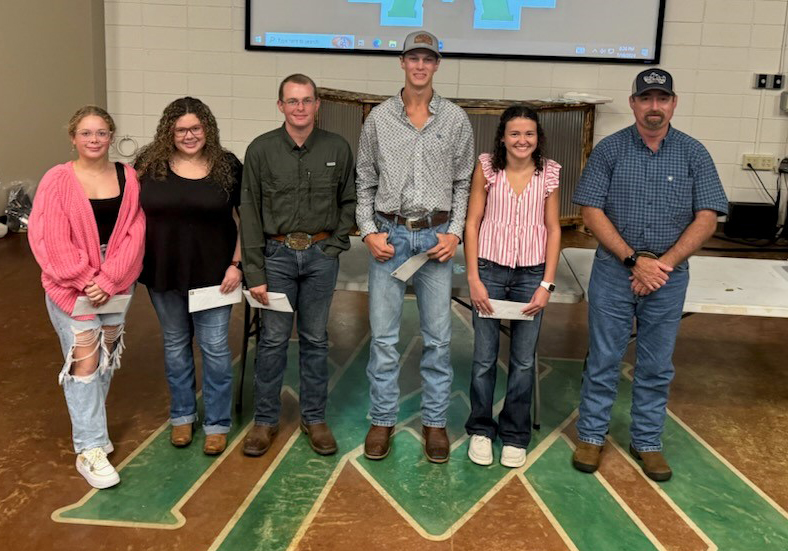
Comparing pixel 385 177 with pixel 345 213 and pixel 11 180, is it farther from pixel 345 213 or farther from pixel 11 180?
pixel 11 180

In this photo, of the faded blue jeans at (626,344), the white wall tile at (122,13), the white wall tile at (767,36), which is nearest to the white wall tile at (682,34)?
the white wall tile at (767,36)

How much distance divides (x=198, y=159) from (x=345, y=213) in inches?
21.6

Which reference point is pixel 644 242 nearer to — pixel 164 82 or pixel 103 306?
Answer: pixel 103 306

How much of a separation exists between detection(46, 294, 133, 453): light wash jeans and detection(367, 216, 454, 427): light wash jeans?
908 mm

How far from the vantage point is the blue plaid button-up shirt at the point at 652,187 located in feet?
8.80

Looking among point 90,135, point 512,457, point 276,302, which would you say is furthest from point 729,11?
point 90,135

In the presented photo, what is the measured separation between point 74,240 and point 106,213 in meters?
0.13

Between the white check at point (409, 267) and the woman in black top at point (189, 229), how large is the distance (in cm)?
58

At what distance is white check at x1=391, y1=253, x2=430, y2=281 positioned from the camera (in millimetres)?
2766

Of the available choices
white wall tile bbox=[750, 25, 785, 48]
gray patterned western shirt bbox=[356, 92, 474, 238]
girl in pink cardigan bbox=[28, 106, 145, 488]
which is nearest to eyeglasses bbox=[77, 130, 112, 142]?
girl in pink cardigan bbox=[28, 106, 145, 488]

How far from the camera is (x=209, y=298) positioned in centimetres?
281

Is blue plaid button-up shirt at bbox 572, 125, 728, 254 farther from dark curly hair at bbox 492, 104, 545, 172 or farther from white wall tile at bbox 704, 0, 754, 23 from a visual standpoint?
white wall tile at bbox 704, 0, 754, 23

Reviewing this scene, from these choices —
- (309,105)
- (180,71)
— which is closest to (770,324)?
(309,105)

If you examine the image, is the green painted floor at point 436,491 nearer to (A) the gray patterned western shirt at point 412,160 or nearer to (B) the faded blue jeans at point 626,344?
(B) the faded blue jeans at point 626,344
